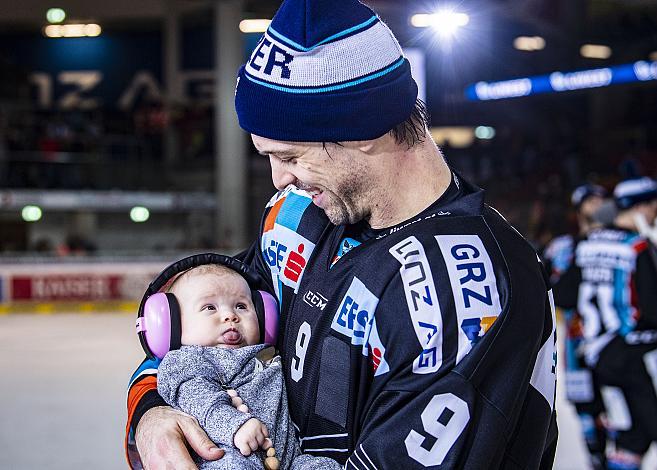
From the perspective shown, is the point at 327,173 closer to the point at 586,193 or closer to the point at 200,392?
the point at 200,392

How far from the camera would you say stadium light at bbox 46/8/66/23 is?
17.4 m

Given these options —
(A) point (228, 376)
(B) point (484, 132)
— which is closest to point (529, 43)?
(B) point (484, 132)

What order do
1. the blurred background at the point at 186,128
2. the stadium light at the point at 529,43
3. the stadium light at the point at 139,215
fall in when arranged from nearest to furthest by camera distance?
the blurred background at the point at 186,128 < the stadium light at the point at 139,215 < the stadium light at the point at 529,43

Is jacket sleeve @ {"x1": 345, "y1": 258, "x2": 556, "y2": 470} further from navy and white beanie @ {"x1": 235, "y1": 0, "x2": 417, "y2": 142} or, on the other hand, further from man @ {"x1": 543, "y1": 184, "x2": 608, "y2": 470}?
man @ {"x1": 543, "y1": 184, "x2": 608, "y2": 470}

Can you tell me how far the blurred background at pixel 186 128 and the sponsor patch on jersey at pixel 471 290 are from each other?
20.7 ft

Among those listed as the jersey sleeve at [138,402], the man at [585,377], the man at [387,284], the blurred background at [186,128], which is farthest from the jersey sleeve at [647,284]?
the blurred background at [186,128]

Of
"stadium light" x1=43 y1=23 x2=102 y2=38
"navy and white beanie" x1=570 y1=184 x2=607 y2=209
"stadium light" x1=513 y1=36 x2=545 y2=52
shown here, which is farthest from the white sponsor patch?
"stadium light" x1=43 y1=23 x2=102 y2=38

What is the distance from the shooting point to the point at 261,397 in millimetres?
1374

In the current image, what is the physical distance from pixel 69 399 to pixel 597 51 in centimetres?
1401

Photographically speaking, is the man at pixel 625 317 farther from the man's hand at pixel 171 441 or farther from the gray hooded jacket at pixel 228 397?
the man's hand at pixel 171 441

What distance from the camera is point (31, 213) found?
13195mm

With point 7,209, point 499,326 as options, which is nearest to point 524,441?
point 499,326

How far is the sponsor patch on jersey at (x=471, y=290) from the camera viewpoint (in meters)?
1.08

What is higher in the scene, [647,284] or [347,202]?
[347,202]
